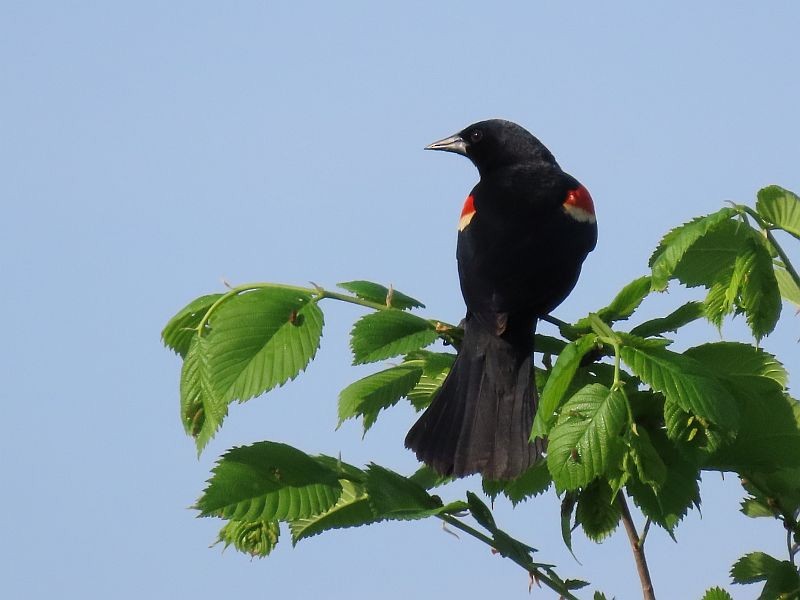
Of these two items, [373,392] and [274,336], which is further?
[373,392]

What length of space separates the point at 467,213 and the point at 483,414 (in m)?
0.98

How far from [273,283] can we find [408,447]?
0.53m

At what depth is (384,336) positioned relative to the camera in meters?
1.97

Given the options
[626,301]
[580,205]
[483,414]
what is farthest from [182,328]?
[580,205]

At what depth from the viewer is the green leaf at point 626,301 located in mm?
2105

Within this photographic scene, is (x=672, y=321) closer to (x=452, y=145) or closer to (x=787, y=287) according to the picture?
(x=787, y=287)

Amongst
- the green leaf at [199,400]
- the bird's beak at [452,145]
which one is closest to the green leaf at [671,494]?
the green leaf at [199,400]

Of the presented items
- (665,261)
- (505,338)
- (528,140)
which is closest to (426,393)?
(505,338)

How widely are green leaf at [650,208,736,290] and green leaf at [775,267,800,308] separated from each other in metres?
0.35

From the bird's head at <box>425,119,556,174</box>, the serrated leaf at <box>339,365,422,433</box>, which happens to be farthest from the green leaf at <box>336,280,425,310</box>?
the bird's head at <box>425,119,556,174</box>

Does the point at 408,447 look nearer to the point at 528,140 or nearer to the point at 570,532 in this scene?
the point at 570,532

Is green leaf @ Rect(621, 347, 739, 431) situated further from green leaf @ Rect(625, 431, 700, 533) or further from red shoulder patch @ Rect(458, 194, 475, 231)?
red shoulder patch @ Rect(458, 194, 475, 231)

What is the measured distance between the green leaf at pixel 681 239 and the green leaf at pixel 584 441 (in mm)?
362

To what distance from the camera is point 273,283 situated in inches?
78.8
